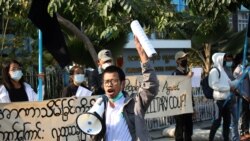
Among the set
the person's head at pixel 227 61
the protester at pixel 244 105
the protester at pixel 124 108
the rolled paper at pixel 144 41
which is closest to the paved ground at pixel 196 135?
the protester at pixel 244 105

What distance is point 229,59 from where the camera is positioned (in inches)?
360

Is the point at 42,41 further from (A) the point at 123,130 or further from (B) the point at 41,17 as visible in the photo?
(A) the point at 123,130

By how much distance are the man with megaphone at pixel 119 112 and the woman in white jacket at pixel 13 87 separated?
3.08 meters

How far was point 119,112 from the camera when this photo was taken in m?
3.58

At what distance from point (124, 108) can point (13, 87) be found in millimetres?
3310

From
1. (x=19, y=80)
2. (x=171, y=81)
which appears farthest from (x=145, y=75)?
(x=171, y=81)

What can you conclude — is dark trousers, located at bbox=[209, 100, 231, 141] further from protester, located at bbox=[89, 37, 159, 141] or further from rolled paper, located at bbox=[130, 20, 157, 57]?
rolled paper, located at bbox=[130, 20, 157, 57]

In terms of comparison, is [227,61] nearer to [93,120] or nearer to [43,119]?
[43,119]

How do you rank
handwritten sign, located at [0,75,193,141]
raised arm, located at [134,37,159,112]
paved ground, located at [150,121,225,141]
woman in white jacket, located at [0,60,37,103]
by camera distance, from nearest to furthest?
raised arm, located at [134,37,159,112] → handwritten sign, located at [0,75,193,141] → woman in white jacket, located at [0,60,37,103] → paved ground, located at [150,121,225,141]

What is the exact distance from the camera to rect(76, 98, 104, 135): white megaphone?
3.54 meters

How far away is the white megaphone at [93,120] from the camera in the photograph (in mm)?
3545

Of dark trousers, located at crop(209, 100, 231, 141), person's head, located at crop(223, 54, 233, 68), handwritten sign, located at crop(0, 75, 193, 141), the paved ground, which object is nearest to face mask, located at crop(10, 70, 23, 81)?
handwritten sign, located at crop(0, 75, 193, 141)

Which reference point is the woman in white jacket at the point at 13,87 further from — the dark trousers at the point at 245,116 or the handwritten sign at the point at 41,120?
the dark trousers at the point at 245,116

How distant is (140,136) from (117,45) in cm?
1315
